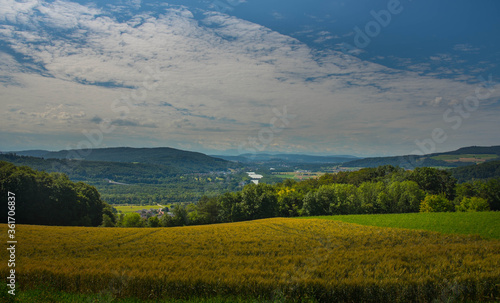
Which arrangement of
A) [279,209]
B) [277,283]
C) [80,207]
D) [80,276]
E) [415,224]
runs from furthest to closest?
[279,209]
[80,207]
[415,224]
[80,276]
[277,283]

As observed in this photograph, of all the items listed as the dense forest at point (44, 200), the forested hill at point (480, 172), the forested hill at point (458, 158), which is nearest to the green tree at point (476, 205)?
the forested hill at point (480, 172)

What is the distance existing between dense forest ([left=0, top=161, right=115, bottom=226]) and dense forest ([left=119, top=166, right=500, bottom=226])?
11273 millimetres

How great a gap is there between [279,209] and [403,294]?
2019 inches

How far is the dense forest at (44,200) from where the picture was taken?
40.1m

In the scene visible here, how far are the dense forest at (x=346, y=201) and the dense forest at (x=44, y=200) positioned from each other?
11.3 metres

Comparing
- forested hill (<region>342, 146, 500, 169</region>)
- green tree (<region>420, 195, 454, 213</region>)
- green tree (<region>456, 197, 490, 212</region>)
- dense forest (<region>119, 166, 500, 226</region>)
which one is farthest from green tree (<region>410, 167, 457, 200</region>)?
forested hill (<region>342, 146, 500, 169</region>)

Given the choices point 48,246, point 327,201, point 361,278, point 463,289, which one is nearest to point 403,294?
point 361,278

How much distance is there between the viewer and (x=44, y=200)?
143 ft

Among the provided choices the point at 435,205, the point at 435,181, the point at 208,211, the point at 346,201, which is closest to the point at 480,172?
the point at 435,181

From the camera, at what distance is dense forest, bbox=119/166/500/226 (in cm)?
5278

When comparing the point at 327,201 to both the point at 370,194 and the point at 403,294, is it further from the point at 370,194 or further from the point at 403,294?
the point at 403,294

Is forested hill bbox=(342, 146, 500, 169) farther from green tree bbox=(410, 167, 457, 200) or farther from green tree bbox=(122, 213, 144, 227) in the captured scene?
green tree bbox=(122, 213, 144, 227)

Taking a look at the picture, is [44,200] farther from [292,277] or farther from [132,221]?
[292,277]

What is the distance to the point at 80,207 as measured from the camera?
4925 cm
